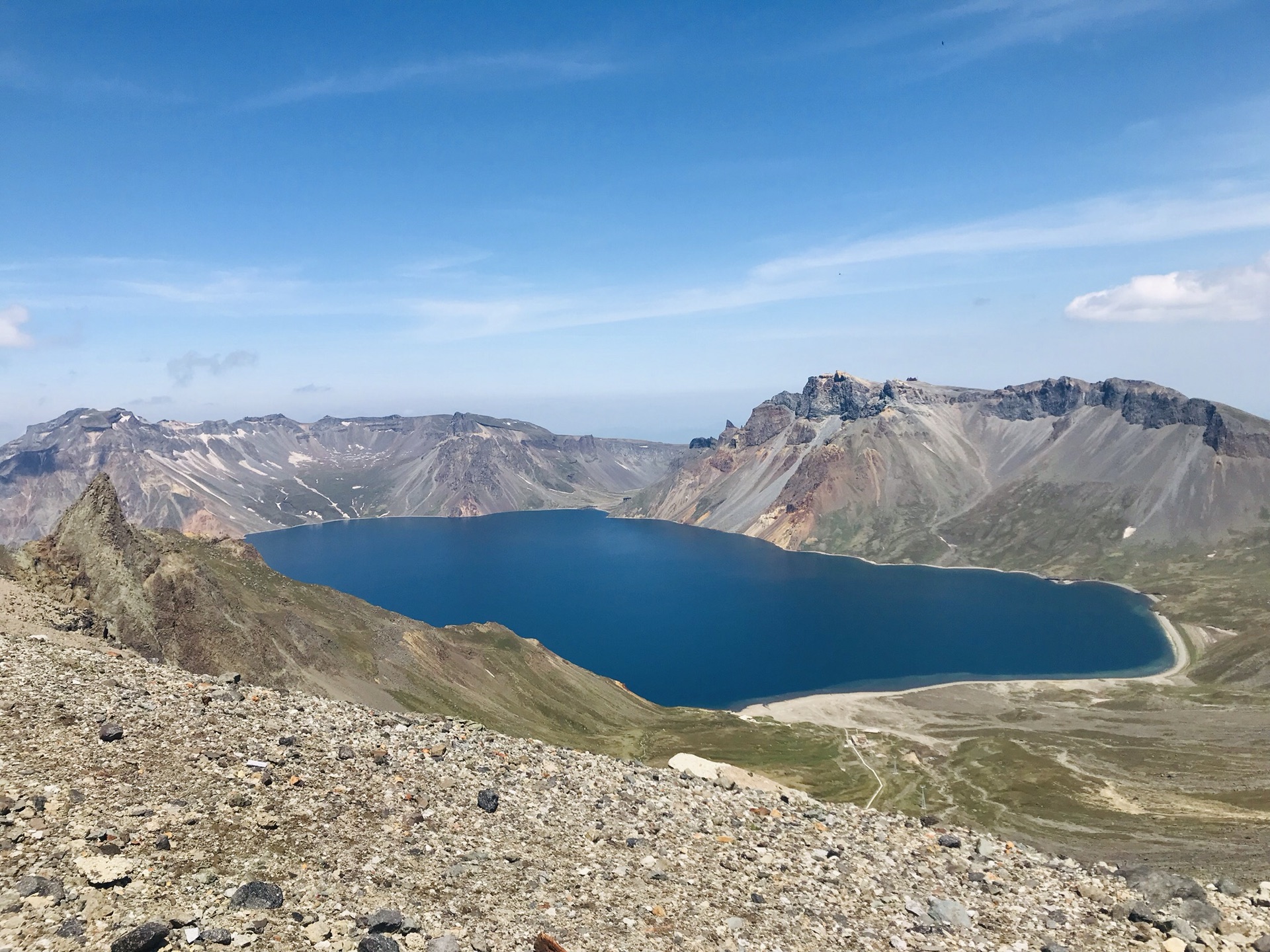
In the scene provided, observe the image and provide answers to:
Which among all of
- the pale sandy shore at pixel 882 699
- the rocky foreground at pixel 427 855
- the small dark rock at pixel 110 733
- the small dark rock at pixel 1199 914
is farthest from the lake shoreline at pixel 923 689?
the small dark rock at pixel 110 733

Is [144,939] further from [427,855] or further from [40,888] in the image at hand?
[427,855]

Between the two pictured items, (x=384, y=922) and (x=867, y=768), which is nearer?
(x=384, y=922)

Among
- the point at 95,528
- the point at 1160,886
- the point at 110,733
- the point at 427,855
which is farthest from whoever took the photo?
the point at 95,528

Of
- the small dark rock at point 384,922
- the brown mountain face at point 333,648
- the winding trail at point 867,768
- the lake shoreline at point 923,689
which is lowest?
the lake shoreline at point 923,689

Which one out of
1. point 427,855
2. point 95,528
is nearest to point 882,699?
point 95,528

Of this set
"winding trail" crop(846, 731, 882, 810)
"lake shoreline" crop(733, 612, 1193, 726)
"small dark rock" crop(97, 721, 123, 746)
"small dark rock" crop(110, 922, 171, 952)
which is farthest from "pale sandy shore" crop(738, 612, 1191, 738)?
"small dark rock" crop(110, 922, 171, 952)

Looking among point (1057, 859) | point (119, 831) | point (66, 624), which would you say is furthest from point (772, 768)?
point (119, 831)

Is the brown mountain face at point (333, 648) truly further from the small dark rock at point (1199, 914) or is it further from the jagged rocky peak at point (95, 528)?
the small dark rock at point (1199, 914)
